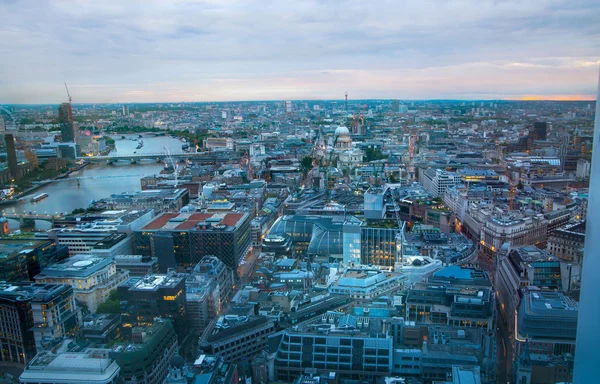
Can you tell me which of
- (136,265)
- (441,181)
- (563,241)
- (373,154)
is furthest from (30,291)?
(373,154)

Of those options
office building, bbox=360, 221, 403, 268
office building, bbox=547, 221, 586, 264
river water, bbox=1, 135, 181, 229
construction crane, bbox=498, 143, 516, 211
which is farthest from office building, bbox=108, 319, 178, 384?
river water, bbox=1, 135, 181, 229

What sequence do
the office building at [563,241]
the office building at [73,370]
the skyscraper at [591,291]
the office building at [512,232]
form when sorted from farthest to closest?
the office building at [512,232] → the office building at [563,241] → the office building at [73,370] → the skyscraper at [591,291]

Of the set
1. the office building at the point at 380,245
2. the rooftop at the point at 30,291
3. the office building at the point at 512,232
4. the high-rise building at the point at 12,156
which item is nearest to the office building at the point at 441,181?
the office building at the point at 512,232

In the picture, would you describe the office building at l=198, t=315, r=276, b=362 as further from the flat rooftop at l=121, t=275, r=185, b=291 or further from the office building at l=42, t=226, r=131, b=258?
the office building at l=42, t=226, r=131, b=258

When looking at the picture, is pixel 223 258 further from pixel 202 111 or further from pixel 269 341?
pixel 202 111

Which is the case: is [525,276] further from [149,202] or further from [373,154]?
[373,154]

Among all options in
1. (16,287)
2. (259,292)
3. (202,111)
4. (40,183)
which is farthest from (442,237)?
(202,111)

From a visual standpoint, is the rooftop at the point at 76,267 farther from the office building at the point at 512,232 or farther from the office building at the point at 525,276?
the office building at the point at 512,232
